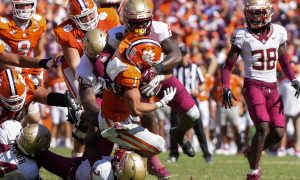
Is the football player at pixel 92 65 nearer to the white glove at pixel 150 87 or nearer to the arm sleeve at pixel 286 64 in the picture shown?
the white glove at pixel 150 87

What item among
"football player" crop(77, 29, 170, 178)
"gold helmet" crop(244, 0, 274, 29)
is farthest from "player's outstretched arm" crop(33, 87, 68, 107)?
"gold helmet" crop(244, 0, 274, 29)

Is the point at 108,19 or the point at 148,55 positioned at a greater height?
the point at 148,55

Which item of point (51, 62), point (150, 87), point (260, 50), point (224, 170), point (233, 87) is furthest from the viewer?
point (233, 87)

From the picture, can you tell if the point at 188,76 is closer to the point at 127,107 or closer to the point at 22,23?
the point at 22,23

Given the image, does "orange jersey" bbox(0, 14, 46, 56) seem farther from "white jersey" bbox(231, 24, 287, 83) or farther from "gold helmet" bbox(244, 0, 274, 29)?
"gold helmet" bbox(244, 0, 274, 29)

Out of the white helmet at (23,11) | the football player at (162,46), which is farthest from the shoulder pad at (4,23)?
the football player at (162,46)

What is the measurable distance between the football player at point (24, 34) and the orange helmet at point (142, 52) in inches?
116

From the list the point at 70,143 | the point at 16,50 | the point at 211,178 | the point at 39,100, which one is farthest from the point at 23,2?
the point at 70,143

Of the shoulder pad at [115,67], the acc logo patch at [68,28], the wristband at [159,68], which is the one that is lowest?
the acc logo patch at [68,28]

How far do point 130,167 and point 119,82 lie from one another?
0.66 m

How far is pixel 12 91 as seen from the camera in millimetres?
7727

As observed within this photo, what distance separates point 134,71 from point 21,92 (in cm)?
166

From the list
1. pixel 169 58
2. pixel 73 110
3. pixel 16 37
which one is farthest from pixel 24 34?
pixel 169 58

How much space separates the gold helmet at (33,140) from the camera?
7.20 meters
